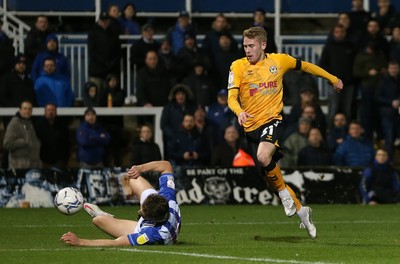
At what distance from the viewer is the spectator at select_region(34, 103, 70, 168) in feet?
70.1

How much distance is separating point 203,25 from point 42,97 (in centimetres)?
550

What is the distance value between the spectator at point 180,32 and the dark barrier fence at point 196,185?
3453mm

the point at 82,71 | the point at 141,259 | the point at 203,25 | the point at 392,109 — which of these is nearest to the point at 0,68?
the point at 82,71

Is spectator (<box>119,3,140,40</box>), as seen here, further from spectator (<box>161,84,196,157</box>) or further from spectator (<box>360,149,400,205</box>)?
spectator (<box>360,149,400,205</box>)

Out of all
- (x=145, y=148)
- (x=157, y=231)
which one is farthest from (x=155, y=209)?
(x=145, y=148)

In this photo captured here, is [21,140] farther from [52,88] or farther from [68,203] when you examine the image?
[68,203]

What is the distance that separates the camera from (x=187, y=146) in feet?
70.7

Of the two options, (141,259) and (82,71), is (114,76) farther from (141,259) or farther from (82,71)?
(141,259)

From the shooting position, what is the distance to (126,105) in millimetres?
24188

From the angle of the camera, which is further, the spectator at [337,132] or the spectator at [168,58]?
the spectator at [168,58]

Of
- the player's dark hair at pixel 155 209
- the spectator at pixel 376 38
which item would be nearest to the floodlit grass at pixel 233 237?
the player's dark hair at pixel 155 209

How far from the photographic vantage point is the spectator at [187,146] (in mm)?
21469

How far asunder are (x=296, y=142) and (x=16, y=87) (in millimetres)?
5409

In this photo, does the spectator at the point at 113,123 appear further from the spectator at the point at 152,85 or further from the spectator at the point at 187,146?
the spectator at the point at 187,146
